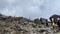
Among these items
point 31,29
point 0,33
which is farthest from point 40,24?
point 0,33

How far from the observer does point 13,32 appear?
27.6 m

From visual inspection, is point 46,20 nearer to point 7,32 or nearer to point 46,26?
point 46,26

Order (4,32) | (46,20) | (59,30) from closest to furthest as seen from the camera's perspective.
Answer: (4,32) < (59,30) < (46,20)

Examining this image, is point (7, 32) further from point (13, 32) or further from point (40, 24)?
point (40, 24)

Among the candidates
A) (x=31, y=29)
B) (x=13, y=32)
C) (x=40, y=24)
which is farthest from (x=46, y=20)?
(x=13, y=32)

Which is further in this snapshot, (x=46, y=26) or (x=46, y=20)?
(x=46, y=20)

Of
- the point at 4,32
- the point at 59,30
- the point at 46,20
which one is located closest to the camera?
the point at 4,32

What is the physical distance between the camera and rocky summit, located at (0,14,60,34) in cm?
2784

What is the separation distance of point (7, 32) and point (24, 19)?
4.96 m

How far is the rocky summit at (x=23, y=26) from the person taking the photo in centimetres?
2784

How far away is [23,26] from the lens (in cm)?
2892

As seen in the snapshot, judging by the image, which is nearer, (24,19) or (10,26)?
(10,26)

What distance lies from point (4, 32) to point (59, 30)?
8.14 m

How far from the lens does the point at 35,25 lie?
30719 mm
